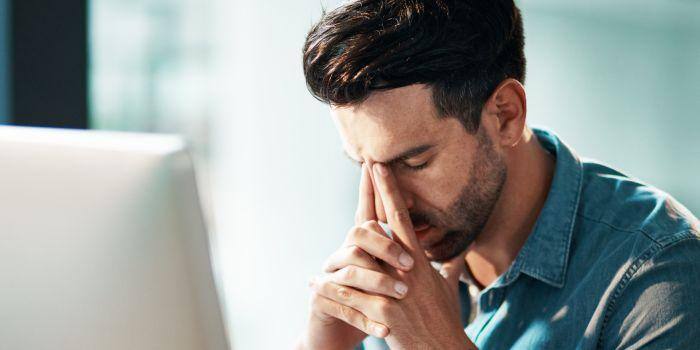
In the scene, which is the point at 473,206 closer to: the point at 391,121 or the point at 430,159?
the point at 430,159

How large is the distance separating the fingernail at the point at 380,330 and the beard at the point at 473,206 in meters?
0.24

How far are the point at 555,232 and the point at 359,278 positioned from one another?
34cm

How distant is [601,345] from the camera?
113 cm

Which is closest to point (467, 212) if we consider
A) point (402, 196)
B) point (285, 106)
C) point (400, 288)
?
point (402, 196)

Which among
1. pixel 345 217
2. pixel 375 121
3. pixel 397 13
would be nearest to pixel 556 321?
pixel 375 121

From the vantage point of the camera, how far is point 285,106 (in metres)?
2.81

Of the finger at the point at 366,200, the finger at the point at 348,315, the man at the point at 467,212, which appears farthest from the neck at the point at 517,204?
the finger at the point at 348,315

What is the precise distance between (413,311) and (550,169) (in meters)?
0.42

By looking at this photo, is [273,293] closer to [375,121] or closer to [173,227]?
[375,121]

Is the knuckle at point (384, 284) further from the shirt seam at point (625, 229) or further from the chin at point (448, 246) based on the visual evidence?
the shirt seam at point (625, 229)

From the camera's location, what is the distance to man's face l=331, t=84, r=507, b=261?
1.20 meters

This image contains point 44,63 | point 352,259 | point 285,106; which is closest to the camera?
point 352,259

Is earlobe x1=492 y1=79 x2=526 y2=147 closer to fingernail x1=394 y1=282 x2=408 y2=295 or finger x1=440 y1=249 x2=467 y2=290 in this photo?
finger x1=440 y1=249 x2=467 y2=290

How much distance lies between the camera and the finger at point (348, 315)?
3.75 feet
